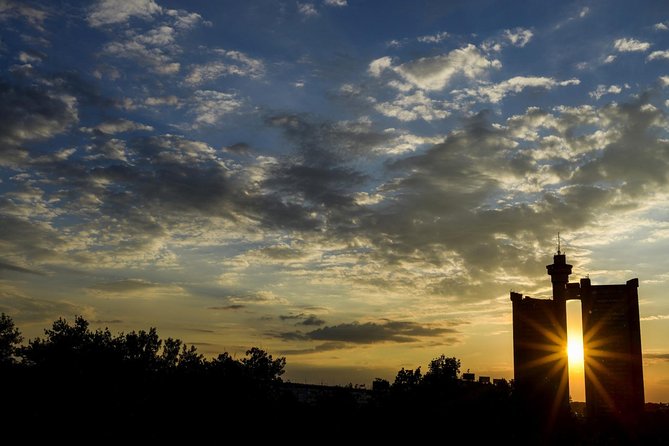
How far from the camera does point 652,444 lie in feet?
353

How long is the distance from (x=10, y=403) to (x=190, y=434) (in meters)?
17.6

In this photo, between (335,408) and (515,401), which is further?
(515,401)

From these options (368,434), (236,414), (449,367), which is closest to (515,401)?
(449,367)

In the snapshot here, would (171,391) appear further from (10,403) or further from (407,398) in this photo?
(407,398)

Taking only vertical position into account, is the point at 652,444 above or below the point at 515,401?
below

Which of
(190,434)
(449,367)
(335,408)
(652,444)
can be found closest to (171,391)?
(190,434)

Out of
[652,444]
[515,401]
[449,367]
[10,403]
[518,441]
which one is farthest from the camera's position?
[652,444]

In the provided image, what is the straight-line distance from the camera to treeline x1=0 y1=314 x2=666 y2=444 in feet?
213

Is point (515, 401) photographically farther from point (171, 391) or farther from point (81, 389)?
point (81, 389)

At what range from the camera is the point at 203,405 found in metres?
71.5

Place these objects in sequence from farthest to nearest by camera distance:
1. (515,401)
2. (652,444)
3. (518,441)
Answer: (652,444), (515,401), (518,441)

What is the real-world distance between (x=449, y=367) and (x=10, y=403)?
51.7 metres

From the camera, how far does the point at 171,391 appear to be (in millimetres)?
73375

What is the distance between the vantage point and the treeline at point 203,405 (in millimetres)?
64812
